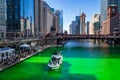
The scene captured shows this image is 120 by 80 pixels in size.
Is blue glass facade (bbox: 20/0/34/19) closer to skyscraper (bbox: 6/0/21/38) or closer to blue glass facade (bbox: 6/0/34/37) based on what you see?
blue glass facade (bbox: 6/0/34/37)

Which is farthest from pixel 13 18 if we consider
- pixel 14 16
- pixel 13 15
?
pixel 13 15

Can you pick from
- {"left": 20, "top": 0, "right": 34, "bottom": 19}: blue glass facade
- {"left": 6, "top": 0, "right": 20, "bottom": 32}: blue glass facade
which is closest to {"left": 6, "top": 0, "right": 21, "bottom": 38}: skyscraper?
{"left": 6, "top": 0, "right": 20, "bottom": 32}: blue glass facade

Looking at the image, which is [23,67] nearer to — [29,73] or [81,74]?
[29,73]

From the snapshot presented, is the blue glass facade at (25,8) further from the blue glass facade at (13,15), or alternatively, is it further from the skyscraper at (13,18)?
the skyscraper at (13,18)

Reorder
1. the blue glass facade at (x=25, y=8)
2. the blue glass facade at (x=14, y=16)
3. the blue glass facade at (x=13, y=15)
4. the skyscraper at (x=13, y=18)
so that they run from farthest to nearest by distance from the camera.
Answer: the blue glass facade at (x=25, y=8), the blue glass facade at (x=13, y=15), the blue glass facade at (x=14, y=16), the skyscraper at (x=13, y=18)

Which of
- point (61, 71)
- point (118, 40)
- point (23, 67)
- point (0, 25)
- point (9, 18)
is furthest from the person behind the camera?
point (118, 40)

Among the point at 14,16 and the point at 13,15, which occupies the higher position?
the point at 13,15

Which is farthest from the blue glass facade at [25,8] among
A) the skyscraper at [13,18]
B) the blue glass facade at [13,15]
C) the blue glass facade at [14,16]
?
the skyscraper at [13,18]

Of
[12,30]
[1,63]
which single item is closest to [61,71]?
[1,63]

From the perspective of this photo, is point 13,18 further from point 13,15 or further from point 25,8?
point 25,8
